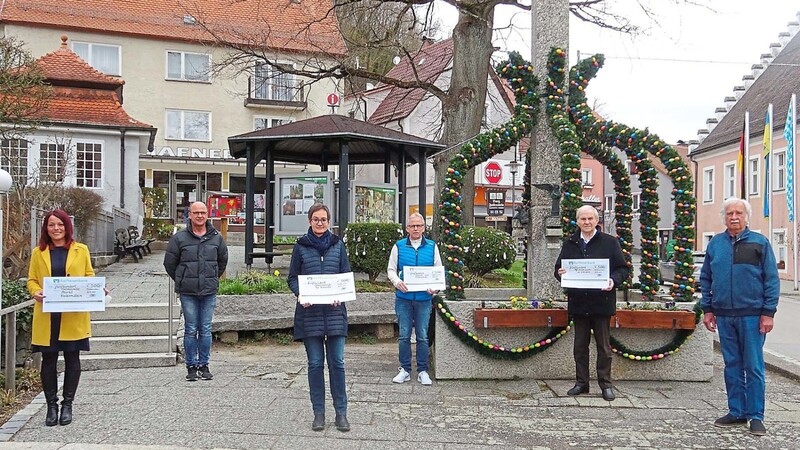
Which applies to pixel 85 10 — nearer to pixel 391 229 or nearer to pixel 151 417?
pixel 391 229

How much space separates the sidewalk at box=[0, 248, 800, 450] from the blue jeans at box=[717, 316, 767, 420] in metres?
0.23

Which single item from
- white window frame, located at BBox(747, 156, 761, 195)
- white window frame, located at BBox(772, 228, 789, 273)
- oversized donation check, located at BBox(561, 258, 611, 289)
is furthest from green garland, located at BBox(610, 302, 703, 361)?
white window frame, located at BBox(747, 156, 761, 195)

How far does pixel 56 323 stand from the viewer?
19.7 ft

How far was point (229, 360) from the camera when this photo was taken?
28.4 ft

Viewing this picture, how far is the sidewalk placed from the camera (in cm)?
554

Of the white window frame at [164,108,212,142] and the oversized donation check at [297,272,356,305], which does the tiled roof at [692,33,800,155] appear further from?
the oversized donation check at [297,272,356,305]

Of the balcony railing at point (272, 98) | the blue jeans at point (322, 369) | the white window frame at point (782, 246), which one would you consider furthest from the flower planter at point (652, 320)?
the balcony railing at point (272, 98)

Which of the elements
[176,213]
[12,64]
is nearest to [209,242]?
[12,64]

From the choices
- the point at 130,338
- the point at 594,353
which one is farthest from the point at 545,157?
the point at 130,338

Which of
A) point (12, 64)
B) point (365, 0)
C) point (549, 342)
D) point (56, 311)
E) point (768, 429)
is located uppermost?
point (365, 0)

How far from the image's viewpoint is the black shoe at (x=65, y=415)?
5891 mm

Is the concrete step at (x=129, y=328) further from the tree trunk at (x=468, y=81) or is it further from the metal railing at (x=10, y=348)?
the tree trunk at (x=468, y=81)

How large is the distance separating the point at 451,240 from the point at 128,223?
15.6 meters

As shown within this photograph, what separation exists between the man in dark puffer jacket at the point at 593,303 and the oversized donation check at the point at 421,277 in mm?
1197
